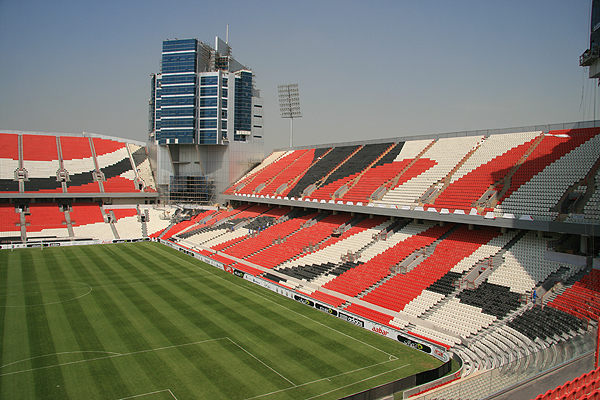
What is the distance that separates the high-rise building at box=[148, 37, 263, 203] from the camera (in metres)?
52.0

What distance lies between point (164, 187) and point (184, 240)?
47.6 ft

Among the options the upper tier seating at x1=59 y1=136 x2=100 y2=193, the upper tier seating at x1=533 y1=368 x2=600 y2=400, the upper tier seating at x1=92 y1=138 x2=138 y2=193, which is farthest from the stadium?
the upper tier seating at x1=92 y1=138 x2=138 y2=193

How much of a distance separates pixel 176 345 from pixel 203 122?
39.3m

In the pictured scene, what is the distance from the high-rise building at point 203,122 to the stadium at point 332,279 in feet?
4.66

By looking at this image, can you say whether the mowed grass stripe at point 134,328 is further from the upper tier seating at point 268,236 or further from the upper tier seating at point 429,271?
the upper tier seating at point 429,271

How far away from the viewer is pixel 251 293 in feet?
85.1

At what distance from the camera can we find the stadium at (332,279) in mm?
14539

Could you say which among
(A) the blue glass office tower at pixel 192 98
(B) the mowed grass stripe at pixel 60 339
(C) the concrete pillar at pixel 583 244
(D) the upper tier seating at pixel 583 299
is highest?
(A) the blue glass office tower at pixel 192 98

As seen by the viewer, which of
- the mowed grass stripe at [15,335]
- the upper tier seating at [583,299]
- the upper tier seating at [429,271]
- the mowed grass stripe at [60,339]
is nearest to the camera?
the mowed grass stripe at [15,335]

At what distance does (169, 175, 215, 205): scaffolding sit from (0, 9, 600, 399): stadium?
13.5 feet

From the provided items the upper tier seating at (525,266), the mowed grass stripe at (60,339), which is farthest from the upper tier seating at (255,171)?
the upper tier seating at (525,266)

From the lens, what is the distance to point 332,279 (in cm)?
2645

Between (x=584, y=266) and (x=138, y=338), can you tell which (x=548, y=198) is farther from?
(x=138, y=338)

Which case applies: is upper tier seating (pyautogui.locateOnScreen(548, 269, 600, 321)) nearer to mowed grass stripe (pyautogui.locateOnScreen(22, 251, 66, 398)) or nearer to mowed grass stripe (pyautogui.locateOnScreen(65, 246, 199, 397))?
mowed grass stripe (pyautogui.locateOnScreen(65, 246, 199, 397))
